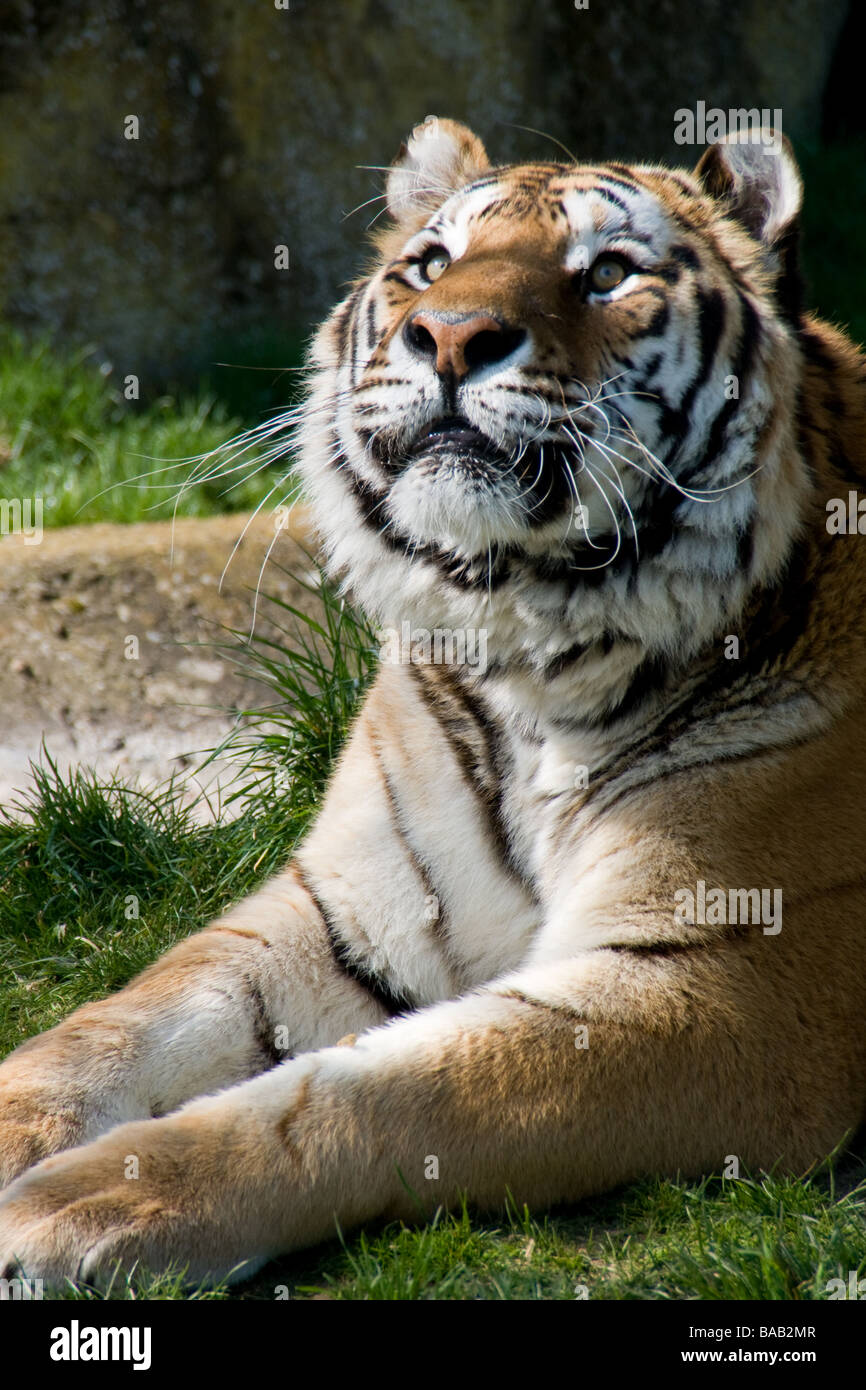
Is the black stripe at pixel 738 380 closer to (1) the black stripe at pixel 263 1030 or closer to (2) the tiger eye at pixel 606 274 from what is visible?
(2) the tiger eye at pixel 606 274

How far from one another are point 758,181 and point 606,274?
0.37 meters

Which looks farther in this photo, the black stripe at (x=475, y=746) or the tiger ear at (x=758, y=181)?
the black stripe at (x=475, y=746)

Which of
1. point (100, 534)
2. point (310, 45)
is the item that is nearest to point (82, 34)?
point (310, 45)

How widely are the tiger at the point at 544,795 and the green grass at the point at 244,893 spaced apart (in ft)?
0.19

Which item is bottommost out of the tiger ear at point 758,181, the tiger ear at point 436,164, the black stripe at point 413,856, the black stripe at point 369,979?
the black stripe at point 369,979

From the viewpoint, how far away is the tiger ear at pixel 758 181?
262 cm

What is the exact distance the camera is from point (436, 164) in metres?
3.02

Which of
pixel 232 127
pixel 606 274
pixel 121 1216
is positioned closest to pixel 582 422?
pixel 606 274

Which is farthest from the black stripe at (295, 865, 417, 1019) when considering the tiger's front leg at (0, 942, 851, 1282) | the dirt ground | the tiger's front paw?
the dirt ground

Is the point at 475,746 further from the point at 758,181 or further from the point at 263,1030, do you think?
the point at 758,181

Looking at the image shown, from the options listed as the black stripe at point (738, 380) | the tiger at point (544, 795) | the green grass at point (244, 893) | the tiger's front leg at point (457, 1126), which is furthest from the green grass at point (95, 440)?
the tiger's front leg at point (457, 1126)

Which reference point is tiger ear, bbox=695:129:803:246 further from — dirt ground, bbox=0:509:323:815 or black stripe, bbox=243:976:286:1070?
dirt ground, bbox=0:509:323:815

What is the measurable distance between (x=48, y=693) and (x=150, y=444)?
1.56 metres

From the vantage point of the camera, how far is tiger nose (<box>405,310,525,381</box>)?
2.33 metres
